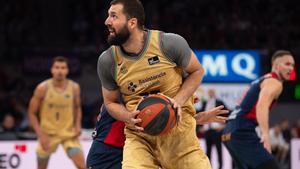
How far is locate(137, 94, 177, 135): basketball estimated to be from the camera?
4.50 m

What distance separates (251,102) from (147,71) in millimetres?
2605

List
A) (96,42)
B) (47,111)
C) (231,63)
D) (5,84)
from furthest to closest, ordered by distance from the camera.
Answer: (96,42) < (5,84) < (231,63) < (47,111)

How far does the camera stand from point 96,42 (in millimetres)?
19250

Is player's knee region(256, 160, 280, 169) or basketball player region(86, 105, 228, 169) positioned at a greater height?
basketball player region(86, 105, 228, 169)

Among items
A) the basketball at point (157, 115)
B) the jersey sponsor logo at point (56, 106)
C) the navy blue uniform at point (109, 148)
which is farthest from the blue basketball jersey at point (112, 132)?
the jersey sponsor logo at point (56, 106)

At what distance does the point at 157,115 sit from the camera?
14.8 feet

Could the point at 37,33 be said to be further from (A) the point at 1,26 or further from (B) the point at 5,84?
(B) the point at 5,84

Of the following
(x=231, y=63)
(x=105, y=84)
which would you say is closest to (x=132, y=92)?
(x=105, y=84)

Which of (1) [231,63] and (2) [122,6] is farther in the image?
(1) [231,63]

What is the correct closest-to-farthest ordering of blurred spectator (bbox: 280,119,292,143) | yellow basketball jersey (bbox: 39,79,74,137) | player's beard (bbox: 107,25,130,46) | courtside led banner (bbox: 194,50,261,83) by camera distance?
player's beard (bbox: 107,25,130,46), yellow basketball jersey (bbox: 39,79,74,137), blurred spectator (bbox: 280,119,292,143), courtside led banner (bbox: 194,50,261,83)

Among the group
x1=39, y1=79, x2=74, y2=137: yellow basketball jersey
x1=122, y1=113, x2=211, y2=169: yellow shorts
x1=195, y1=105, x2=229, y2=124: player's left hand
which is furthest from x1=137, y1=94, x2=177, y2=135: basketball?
x1=39, y1=79, x2=74, y2=137: yellow basketball jersey

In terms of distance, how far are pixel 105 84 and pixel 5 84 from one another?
1364 centimetres

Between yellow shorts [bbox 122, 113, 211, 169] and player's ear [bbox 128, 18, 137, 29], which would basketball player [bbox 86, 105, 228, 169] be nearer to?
yellow shorts [bbox 122, 113, 211, 169]

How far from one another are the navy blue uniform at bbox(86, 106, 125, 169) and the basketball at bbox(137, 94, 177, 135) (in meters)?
0.97
